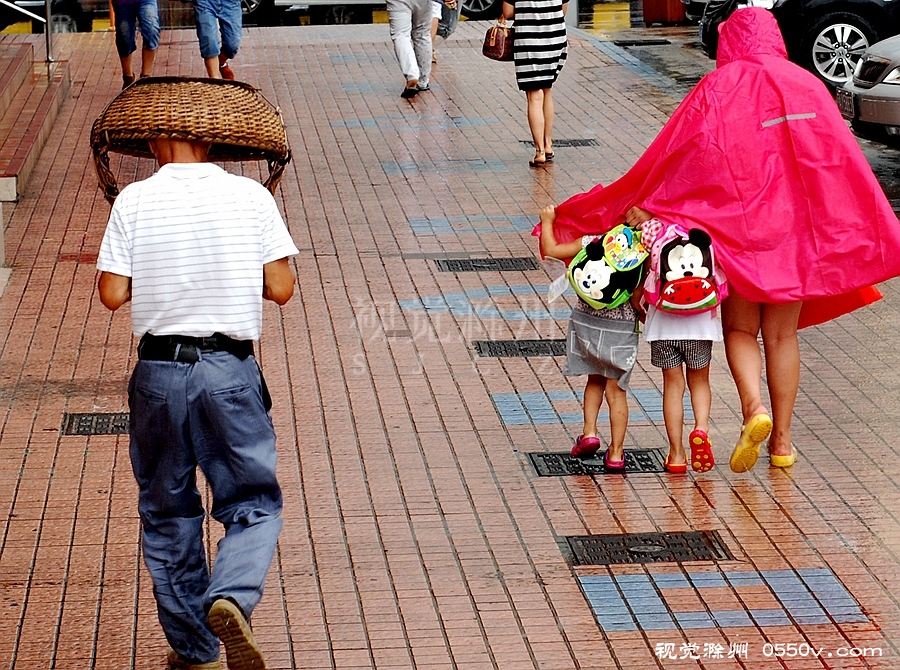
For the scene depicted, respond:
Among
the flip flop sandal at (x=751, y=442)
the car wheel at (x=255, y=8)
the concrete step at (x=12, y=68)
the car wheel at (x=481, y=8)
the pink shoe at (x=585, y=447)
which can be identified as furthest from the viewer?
the car wheel at (x=481, y=8)

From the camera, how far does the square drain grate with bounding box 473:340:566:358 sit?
301 inches

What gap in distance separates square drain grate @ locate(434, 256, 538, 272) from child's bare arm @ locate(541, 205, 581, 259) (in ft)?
10.0

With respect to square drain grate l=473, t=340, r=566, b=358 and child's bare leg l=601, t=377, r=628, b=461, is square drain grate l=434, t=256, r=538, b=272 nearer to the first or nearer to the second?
square drain grate l=473, t=340, r=566, b=358

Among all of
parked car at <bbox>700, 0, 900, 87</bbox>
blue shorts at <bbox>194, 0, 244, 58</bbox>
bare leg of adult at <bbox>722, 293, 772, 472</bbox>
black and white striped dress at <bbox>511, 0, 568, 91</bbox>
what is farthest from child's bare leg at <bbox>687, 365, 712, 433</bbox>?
parked car at <bbox>700, 0, 900, 87</bbox>

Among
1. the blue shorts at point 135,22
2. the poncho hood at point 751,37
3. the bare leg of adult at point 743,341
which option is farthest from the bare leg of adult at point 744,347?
the blue shorts at point 135,22

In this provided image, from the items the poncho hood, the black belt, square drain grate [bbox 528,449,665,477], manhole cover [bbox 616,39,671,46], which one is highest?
the poncho hood

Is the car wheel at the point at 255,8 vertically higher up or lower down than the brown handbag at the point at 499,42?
lower down

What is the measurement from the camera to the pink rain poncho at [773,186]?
5.73 meters

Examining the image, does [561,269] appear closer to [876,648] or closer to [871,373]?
[871,373]

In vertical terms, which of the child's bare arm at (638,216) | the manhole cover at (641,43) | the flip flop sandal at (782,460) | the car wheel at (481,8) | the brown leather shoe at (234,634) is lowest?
the car wheel at (481,8)

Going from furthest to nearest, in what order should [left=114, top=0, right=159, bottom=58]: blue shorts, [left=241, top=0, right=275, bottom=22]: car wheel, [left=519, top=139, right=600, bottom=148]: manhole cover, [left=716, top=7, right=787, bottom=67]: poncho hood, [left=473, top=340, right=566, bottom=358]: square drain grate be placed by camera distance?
[left=241, top=0, right=275, bottom=22]: car wheel
[left=114, top=0, right=159, bottom=58]: blue shorts
[left=519, top=139, right=600, bottom=148]: manhole cover
[left=473, top=340, right=566, bottom=358]: square drain grate
[left=716, top=7, right=787, bottom=67]: poncho hood

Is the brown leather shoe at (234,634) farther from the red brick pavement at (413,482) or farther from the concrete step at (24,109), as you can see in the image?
the concrete step at (24,109)

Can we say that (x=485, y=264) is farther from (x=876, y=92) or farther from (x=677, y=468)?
(x=876, y=92)

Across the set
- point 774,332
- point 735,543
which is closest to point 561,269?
point 774,332
